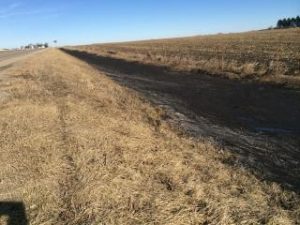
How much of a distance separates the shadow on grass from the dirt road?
11.0ft

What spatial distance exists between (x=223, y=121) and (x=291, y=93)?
14.1 ft

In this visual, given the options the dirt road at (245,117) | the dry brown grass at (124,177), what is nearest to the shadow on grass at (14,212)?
the dry brown grass at (124,177)

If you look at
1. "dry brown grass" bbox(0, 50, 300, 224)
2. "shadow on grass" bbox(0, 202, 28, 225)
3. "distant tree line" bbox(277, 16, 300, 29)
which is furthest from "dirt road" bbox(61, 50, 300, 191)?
"distant tree line" bbox(277, 16, 300, 29)

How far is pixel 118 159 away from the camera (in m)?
6.72

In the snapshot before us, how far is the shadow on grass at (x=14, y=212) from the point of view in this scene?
471cm

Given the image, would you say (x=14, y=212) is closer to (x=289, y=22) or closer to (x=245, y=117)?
(x=245, y=117)

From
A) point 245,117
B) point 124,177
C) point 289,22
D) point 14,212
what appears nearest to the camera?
point 14,212

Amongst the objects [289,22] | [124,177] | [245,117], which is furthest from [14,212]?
[289,22]

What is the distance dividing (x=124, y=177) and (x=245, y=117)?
5631 millimetres

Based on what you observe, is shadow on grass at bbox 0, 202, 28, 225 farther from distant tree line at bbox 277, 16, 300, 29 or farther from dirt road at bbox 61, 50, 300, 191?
distant tree line at bbox 277, 16, 300, 29

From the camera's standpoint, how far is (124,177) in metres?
5.92

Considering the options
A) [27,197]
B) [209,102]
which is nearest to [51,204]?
[27,197]

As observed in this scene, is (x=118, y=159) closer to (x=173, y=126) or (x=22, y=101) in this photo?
(x=173, y=126)

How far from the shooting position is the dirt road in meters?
6.83
